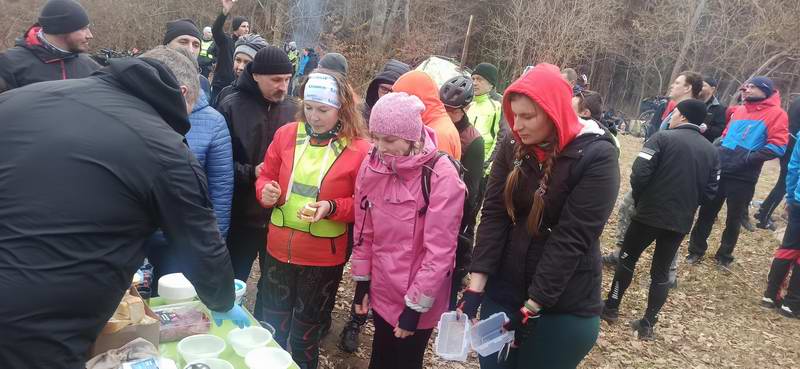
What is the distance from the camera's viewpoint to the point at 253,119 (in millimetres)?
3158

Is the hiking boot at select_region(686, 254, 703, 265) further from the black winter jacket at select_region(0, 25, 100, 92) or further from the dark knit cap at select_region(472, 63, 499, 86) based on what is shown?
the black winter jacket at select_region(0, 25, 100, 92)

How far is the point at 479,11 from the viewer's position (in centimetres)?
2433

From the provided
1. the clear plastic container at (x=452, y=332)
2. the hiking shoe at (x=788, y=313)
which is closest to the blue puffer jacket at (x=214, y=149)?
the clear plastic container at (x=452, y=332)

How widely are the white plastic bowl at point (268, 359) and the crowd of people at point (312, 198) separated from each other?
0.22 meters

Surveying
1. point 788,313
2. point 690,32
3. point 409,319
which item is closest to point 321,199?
point 409,319

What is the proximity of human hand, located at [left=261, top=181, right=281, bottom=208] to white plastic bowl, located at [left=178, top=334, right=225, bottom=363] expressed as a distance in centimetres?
88

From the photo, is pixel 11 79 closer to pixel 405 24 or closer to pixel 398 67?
pixel 398 67

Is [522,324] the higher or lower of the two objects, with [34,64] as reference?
lower

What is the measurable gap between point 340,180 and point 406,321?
2.66 ft

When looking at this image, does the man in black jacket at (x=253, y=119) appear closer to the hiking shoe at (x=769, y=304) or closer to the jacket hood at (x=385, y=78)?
the jacket hood at (x=385, y=78)

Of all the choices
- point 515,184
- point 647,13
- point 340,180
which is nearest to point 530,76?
point 515,184

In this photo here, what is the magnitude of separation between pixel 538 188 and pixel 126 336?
5.50 feet

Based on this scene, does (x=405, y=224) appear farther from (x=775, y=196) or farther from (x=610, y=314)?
(x=775, y=196)

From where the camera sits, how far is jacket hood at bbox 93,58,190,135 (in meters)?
1.58
